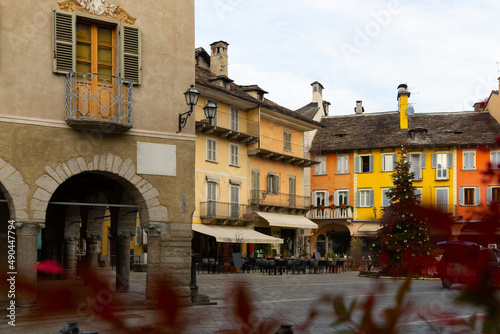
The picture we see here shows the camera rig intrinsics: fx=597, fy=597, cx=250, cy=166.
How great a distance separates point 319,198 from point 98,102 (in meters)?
33.6

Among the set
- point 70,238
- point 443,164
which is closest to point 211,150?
point 70,238

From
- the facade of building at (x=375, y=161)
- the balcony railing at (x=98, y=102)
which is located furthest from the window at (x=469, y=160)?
the balcony railing at (x=98, y=102)

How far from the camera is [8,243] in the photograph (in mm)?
11695

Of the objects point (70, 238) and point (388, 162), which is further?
point (388, 162)

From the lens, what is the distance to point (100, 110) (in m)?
10.9

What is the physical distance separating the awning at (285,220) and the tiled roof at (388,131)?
6.99 m

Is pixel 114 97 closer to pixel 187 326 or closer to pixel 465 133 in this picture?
pixel 187 326

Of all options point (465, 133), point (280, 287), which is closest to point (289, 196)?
point (465, 133)

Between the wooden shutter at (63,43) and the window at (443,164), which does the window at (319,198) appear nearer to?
the window at (443,164)

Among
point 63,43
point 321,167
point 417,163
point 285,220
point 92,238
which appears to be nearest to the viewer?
point 63,43

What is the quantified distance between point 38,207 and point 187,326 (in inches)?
393

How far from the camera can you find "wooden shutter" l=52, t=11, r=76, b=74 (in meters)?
10.7

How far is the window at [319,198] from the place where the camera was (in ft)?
142

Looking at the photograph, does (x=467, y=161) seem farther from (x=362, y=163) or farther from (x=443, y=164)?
(x=362, y=163)
